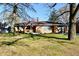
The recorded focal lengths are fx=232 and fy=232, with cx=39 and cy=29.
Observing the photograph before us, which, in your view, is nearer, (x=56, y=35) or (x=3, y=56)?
(x=3, y=56)

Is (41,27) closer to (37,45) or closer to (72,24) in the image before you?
(37,45)

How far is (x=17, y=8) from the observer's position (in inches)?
121

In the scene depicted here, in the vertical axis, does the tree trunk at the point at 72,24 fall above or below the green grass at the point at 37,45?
above

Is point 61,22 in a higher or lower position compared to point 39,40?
higher

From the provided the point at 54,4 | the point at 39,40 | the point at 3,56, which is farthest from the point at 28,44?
the point at 54,4

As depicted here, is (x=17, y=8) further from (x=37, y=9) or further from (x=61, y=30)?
(x=61, y=30)

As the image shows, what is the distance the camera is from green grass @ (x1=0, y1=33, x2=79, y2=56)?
295 cm

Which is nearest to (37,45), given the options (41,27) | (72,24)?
(41,27)

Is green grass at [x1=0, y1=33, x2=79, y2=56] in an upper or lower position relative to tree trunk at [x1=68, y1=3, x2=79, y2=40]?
lower

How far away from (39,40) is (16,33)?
12.6 inches

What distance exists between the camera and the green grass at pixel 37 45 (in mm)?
2947

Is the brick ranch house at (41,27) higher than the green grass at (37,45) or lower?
higher

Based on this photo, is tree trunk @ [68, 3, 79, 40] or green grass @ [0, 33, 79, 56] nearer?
green grass @ [0, 33, 79, 56]

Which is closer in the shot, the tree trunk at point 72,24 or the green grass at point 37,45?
the green grass at point 37,45
